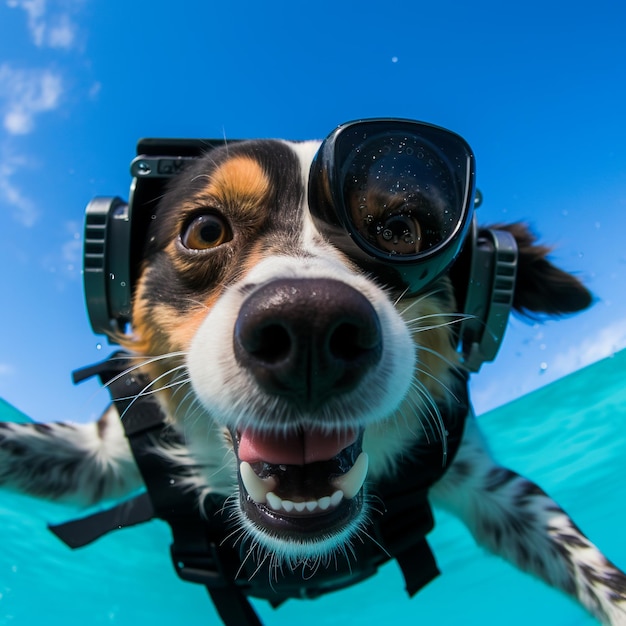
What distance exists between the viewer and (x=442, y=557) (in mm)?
10148

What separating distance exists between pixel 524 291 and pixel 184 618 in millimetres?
12018

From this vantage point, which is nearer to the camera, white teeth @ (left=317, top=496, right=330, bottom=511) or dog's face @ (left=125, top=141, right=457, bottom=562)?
dog's face @ (left=125, top=141, right=457, bottom=562)

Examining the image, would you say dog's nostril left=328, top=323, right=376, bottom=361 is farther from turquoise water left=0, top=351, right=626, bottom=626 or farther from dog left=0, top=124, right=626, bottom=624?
turquoise water left=0, top=351, right=626, bottom=626

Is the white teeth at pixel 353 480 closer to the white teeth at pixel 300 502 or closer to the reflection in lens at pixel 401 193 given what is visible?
the white teeth at pixel 300 502

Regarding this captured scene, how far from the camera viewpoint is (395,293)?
2.11m

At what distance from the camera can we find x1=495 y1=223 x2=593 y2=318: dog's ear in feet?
9.93

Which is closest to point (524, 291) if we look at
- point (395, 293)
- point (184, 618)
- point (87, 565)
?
point (395, 293)

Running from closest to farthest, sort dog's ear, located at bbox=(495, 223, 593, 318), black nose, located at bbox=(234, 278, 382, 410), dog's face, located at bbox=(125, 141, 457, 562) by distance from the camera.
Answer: black nose, located at bbox=(234, 278, 382, 410) → dog's face, located at bbox=(125, 141, 457, 562) → dog's ear, located at bbox=(495, 223, 593, 318)

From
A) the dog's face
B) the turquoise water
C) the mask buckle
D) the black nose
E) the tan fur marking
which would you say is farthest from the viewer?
the turquoise water

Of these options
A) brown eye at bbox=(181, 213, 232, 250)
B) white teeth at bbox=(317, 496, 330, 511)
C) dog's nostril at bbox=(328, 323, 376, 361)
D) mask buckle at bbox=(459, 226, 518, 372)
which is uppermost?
brown eye at bbox=(181, 213, 232, 250)

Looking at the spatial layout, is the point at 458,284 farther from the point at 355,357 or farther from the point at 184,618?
the point at 184,618

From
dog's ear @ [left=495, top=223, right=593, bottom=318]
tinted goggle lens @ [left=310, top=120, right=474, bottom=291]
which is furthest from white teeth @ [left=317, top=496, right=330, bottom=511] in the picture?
dog's ear @ [left=495, top=223, right=593, bottom=318]

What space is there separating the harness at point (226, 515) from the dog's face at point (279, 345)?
0.40 feet

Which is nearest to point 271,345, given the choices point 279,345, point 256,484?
point 279,345
